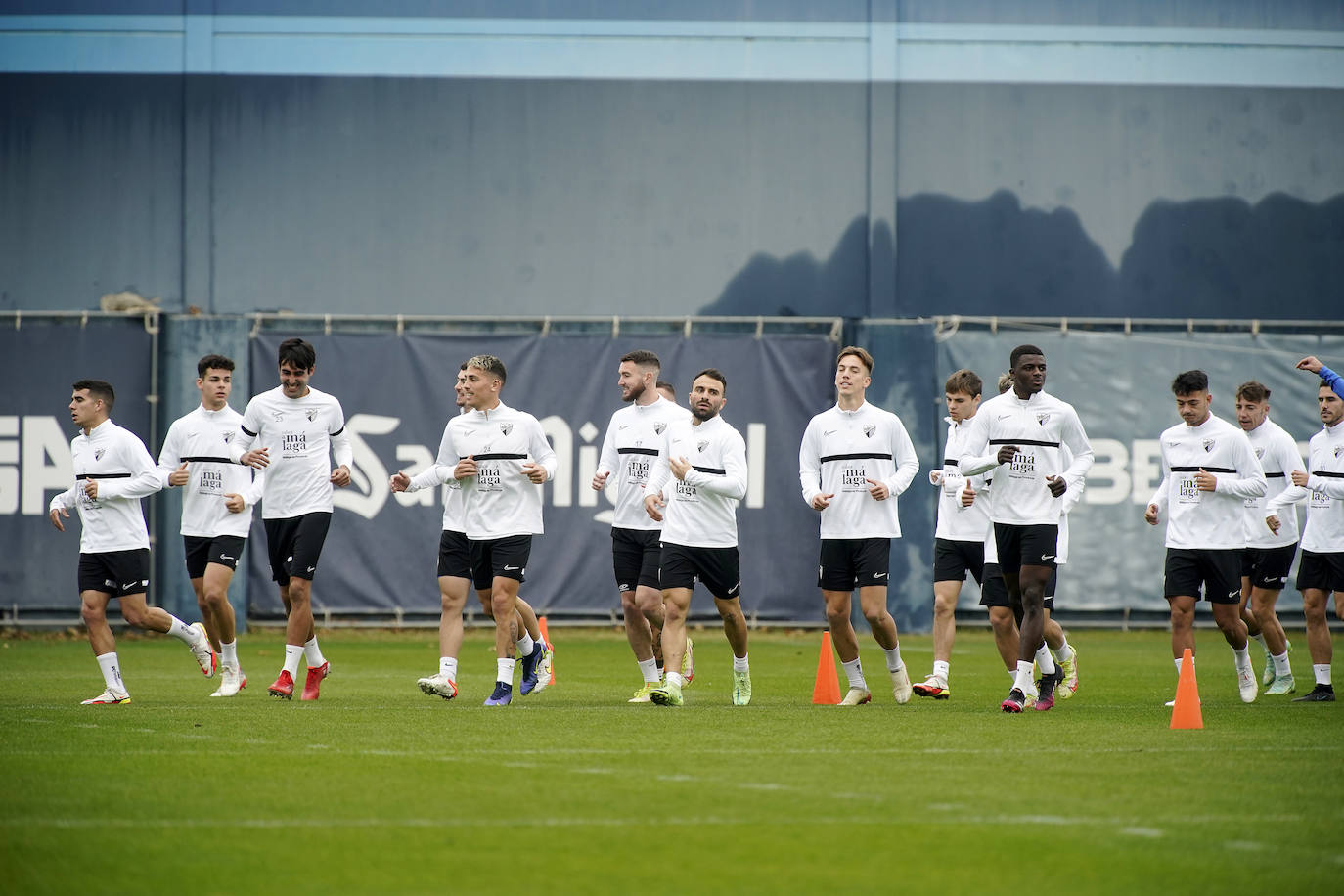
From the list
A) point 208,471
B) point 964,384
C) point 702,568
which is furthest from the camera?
point 208,471

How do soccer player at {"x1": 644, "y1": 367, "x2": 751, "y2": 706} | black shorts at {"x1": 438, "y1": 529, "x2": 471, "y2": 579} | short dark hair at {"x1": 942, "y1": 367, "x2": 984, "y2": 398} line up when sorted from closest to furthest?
soccer player at {"x1": 644, "y1": 367, "x2": 751, "y2": 706}, black shorts at {"x1": 438, "y1": 529, "x2": 471, "y2": 579}, short dark hair at {"x1": 942, "y1": 367, "x2": 984, "y2": 398}

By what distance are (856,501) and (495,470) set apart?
2.56m

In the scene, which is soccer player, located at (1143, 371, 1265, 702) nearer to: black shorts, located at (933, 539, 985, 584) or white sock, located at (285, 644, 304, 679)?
black shorts, located at (933, 539, 985, 584)

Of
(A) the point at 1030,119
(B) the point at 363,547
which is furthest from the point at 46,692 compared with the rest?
(A) the point at 1030,119

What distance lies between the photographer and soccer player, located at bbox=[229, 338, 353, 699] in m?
12.4

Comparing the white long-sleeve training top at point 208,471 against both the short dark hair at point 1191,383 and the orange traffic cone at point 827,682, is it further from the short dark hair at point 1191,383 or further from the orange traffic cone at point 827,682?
the short dark hair at point 1191,383

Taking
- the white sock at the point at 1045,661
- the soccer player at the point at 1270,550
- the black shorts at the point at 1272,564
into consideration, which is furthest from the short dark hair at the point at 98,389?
the black shorts at the point at 1272,564

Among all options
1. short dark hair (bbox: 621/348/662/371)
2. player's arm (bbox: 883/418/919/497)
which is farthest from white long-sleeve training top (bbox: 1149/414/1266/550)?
short dark hair (bbox: 621/348/662/371)

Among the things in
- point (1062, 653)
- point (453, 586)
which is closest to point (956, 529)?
point (1062, 653)

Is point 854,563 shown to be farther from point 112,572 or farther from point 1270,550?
point 112,572

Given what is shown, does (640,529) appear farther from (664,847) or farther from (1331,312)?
(1331,312)

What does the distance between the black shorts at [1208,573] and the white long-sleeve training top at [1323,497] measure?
1211 millimetres

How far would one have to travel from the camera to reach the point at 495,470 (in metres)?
12.0

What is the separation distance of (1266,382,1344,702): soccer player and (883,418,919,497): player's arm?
10.2ft
